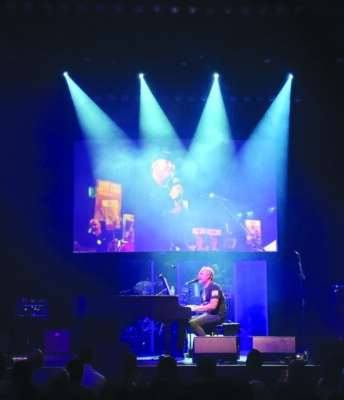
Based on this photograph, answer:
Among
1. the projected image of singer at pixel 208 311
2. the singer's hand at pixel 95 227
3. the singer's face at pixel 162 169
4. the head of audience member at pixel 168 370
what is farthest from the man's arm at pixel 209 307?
the head of audience member at pixel 168 370

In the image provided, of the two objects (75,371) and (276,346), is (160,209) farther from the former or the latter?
(75,371)

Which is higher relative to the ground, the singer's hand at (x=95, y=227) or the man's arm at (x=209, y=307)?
the singer's hand at (x=95, y=227)

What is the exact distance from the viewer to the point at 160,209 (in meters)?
12.2

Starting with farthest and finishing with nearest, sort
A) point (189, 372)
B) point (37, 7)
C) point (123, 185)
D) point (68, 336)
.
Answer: point (123, 185), point (68, 336), point (37, 7), point (189, 372)

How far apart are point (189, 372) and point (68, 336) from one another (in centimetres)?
309

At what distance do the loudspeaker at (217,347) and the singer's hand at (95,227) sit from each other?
388cm

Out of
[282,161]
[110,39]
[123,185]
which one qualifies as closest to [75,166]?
[123,185]

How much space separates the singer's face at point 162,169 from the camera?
12383 mm

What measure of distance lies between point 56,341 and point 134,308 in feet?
7.40

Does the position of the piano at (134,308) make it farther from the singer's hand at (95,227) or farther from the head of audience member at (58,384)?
the head of audience member at (58,384)

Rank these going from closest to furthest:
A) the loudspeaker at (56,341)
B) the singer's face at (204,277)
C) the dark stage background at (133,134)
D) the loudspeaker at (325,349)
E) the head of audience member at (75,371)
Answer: the head of audience member at (75,371) → the loudspeaker at (325,349) → the singer's face at (204,277) → the loudspeaker at (56,341) → the dark stage background at (133,134)

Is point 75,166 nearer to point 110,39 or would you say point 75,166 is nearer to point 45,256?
point 45,256

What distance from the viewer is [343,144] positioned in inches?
494

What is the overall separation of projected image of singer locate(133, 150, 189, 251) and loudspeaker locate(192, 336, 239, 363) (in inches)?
134
